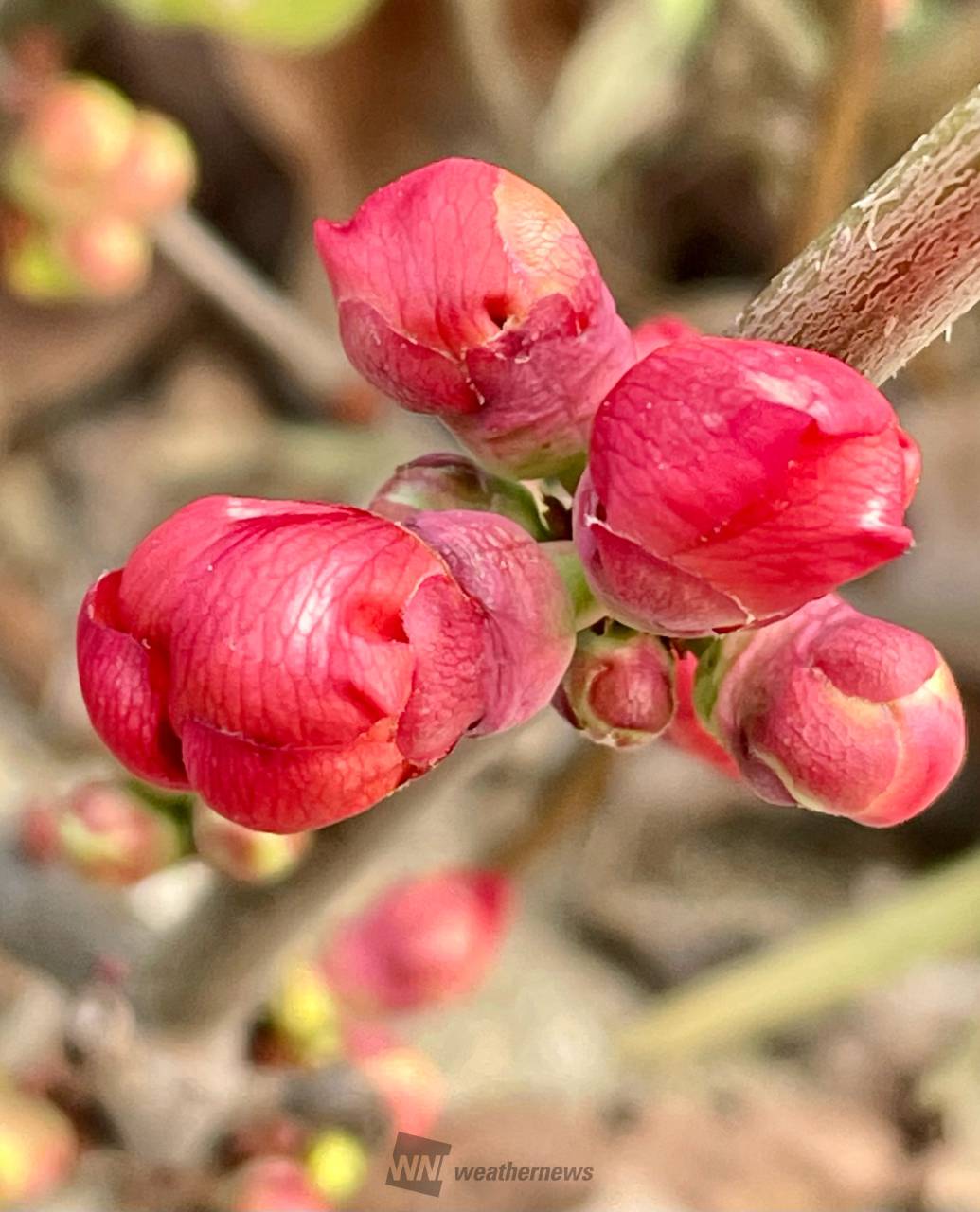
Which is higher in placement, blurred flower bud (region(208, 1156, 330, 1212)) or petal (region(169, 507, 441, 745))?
petal (region(169, 507, 441, 745))

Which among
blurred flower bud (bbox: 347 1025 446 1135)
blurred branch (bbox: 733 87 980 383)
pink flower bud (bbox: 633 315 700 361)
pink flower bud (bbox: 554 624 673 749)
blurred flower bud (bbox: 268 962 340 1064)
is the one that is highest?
Answer: blurred branch (bbox: 733 87 980 383)

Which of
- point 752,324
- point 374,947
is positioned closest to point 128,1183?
point 374,947

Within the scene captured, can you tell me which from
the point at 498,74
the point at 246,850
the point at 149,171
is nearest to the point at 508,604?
the point at 246,850

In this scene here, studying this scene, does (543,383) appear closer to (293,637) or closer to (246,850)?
(293,637)

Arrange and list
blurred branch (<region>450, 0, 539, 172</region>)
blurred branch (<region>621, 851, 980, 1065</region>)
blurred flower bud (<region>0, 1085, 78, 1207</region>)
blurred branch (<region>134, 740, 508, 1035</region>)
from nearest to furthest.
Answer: blurred branch (<region>134, 740, 508, 1035</region>) → blurred flower bud (<region>0, 1085, 78, 1207</region>) → blurred branch (<region>621, 851, 980, 1065</region>) → blurred branch (<region>450, 0, 539, 172</region>)

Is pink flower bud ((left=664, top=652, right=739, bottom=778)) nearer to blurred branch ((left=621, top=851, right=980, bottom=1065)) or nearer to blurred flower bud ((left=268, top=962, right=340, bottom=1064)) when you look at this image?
blurred flower bud ((left=268, top=962, right=340, bottom=1064))

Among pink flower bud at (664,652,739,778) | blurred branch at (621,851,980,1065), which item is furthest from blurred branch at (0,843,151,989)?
blurred branch at (621,851,980,1065)
